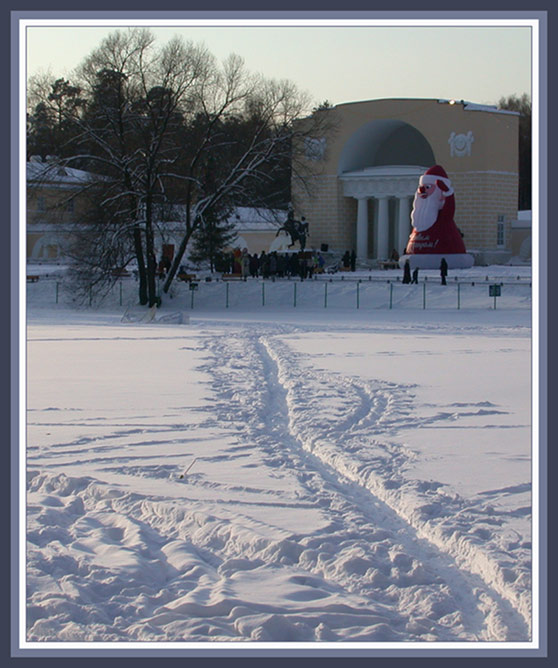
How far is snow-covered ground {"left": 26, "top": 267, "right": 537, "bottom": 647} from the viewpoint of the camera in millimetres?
6461

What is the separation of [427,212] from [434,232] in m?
1.11

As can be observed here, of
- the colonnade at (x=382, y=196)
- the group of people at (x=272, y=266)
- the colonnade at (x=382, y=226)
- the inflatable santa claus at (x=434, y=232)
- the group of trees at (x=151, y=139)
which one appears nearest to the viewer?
the group of trees at (x=151, y=139)

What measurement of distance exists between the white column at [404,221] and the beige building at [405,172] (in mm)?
63

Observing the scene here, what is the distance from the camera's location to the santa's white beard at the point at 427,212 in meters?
51.6

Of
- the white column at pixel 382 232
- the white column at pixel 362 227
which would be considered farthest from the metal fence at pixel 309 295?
the white column at pixel 362 227

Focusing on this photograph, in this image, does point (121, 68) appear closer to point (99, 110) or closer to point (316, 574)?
point (99, 110)

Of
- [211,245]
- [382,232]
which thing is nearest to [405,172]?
[382,232]

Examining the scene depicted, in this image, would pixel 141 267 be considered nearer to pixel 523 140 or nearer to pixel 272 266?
pixel 272 266

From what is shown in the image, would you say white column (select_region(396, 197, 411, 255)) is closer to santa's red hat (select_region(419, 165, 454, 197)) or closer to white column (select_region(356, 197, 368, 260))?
white column (select_region(356, 197, 368, 260))

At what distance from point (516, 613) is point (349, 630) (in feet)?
3.66

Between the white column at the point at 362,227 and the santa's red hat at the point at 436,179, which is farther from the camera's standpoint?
the white column at the point at 362,227

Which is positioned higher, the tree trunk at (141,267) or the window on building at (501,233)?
the window on building at (501,233)

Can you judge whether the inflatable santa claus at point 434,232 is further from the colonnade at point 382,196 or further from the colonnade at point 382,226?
the colonnade at point 382,226

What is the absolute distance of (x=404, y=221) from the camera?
62.2 metres
